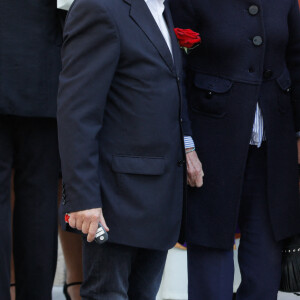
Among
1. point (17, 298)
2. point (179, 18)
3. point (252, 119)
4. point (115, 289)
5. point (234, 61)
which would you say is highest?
point (179, 18)

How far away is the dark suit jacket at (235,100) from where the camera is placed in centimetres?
268

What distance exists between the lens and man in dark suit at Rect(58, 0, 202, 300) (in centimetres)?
210

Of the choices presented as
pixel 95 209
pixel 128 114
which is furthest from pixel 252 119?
pixel 95 209

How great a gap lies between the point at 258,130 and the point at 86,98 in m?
0.91

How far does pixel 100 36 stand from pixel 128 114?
266 mm

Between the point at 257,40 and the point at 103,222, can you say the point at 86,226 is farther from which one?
the point at 257,40

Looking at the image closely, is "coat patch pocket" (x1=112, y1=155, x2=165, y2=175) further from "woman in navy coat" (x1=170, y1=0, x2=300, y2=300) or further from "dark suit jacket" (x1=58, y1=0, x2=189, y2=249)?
"woman in navy coat" (x1=170, y1=0, x2=300, y2=300)

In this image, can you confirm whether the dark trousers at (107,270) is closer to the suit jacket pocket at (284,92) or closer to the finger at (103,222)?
the finger at (103,222)

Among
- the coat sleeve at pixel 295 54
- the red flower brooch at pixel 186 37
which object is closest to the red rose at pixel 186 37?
the red flower brooch at pixel 186 37

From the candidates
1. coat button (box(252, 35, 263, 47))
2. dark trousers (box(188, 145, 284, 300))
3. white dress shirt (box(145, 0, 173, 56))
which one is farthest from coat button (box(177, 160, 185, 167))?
coat button (box(252, 35, 263, 47))

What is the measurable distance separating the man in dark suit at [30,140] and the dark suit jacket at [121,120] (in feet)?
1.55

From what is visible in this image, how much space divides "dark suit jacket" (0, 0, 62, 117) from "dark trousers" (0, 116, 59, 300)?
4.4 inches

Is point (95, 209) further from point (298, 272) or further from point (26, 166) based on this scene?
point (298, 272)

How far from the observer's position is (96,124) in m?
2.13
